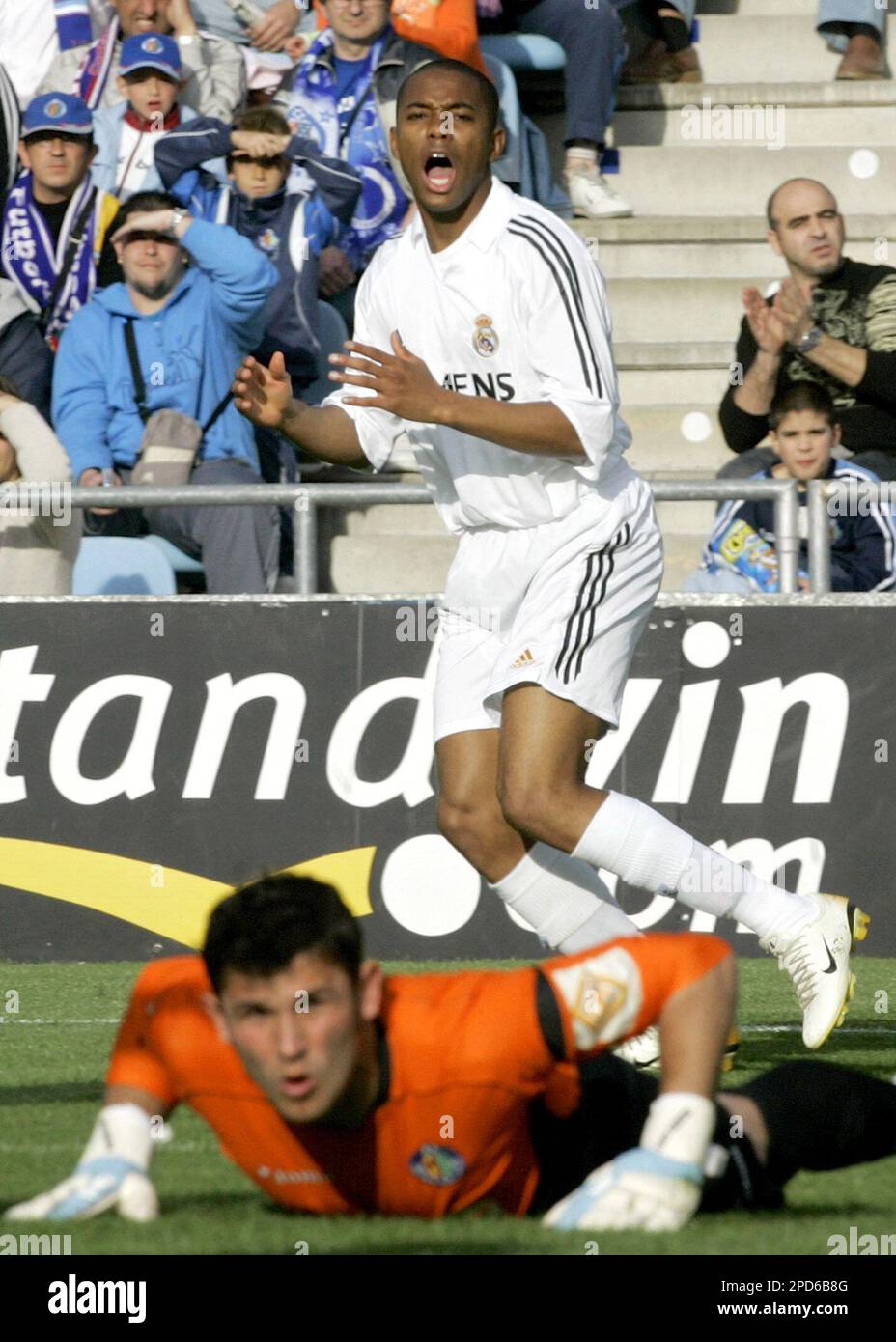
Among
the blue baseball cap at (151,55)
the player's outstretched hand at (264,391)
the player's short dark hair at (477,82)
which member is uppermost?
the blue baseball cap at (151,55)

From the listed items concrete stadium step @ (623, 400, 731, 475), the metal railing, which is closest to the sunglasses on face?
the metal railing

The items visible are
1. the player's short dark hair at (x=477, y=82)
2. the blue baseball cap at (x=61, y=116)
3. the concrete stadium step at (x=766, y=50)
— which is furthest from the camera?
the concrete stadium step at (x=766, y=50)

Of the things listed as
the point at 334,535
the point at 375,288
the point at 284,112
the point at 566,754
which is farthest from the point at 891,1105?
the point at 284,112

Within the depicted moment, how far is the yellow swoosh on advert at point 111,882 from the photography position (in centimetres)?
934

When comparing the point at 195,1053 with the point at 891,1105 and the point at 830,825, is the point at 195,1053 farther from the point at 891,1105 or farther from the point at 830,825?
the point at 830,825

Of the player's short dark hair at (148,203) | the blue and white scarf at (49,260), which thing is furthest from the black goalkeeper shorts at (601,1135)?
the blue and white scarf at (49,260)

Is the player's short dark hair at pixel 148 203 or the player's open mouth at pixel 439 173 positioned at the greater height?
the player's short dark hair at pixel 148 203

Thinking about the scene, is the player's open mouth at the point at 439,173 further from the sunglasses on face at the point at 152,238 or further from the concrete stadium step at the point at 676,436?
the concrete stadium step at the point at 676,436

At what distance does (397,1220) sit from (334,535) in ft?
25.7

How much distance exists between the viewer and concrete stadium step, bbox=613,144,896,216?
546 inches

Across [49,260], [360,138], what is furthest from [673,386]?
[49,260]

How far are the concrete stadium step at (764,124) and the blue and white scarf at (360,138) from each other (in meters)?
2.40

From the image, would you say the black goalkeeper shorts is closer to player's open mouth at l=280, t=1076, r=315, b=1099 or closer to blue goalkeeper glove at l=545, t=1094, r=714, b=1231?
blue goalkeeper glove at l=545, t=1094, r=714, b=1231
